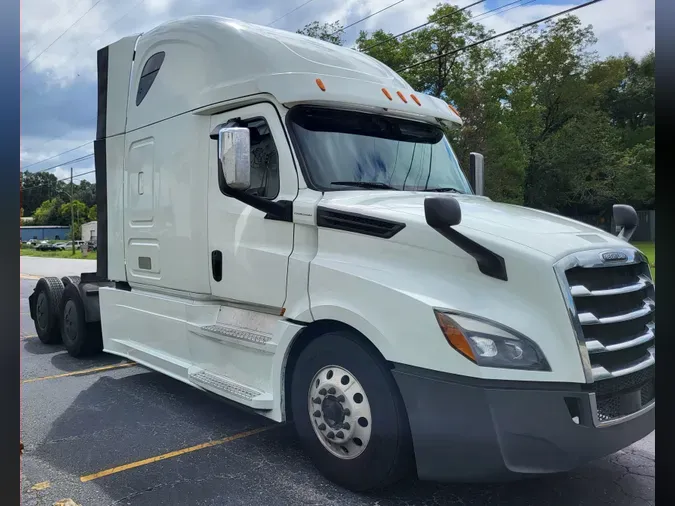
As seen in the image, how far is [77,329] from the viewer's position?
6824 millimetres

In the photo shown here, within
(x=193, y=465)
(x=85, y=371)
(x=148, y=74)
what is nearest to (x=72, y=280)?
(x=85, y=371)

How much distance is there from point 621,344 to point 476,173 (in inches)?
87.7

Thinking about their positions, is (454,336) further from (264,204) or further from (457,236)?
(264,204)

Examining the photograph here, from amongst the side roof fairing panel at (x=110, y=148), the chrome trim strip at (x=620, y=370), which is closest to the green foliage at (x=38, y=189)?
the chrome trim strip at (x=620, y=370)

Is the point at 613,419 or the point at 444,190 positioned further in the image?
the point at 444,190

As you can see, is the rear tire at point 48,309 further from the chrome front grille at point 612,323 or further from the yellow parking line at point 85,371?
the chrome front grille at point 612,323

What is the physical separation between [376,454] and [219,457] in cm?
136

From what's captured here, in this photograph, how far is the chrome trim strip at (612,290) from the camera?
2764 millimetres

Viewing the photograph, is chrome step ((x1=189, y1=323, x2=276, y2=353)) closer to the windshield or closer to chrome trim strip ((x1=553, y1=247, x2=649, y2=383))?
the windshield

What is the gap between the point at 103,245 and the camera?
5824 millimetres

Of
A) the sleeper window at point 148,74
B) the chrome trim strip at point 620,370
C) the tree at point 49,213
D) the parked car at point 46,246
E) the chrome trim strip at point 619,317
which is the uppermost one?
the sleeper window at point 148,74

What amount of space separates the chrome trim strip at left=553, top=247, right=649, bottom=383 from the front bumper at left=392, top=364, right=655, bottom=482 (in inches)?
5.7

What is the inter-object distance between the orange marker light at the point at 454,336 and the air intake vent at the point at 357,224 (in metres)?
0.60
